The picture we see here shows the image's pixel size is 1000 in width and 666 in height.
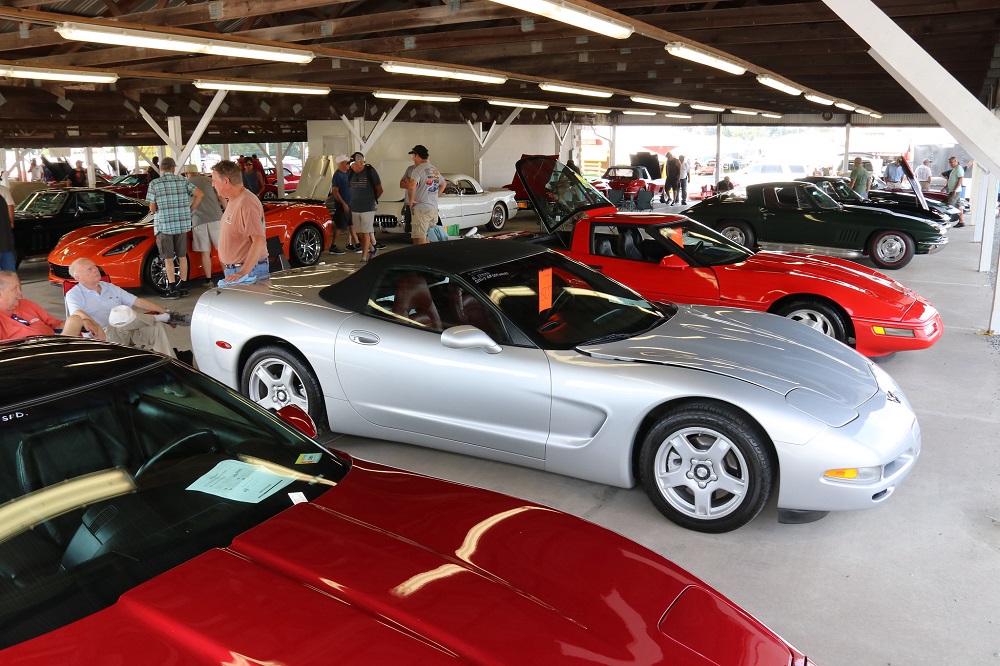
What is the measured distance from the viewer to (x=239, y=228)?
21.3 feet

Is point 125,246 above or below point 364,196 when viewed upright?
below

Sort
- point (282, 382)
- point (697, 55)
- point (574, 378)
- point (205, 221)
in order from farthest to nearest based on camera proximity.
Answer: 1. point (205, 221)
2. point (697, 55)
3. point (282, 382)
4. point (574, 378)

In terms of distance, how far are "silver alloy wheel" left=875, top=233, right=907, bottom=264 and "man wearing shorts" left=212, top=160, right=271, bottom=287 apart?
9730 millimetres

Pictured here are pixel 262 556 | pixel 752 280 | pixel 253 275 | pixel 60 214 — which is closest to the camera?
pixel 262 556

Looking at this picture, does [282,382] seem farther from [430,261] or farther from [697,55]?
[697,55]

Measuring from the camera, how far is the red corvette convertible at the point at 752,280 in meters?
6.37

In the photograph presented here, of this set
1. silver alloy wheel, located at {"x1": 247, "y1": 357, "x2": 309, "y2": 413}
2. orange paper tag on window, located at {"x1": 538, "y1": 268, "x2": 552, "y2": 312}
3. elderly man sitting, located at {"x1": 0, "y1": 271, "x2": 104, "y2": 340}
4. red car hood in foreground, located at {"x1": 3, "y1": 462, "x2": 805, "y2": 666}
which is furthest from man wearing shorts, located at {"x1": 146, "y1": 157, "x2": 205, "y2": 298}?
red car hood in foreground, located at {"x1": 3, "y1": 462, "x2": 805, "y2": 666}

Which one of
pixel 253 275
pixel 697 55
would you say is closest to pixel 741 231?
pixel 697 55

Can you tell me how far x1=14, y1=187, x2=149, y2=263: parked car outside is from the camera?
1246 centimetres

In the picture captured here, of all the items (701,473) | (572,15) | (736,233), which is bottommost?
(701,473)

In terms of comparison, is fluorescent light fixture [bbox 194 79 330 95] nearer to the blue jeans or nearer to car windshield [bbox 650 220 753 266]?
the blue jeans

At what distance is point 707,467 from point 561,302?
1354 millimetres

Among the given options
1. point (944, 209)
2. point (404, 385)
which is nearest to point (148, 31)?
point (404, 385)

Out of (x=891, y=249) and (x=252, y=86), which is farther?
(x=252, y=86)
